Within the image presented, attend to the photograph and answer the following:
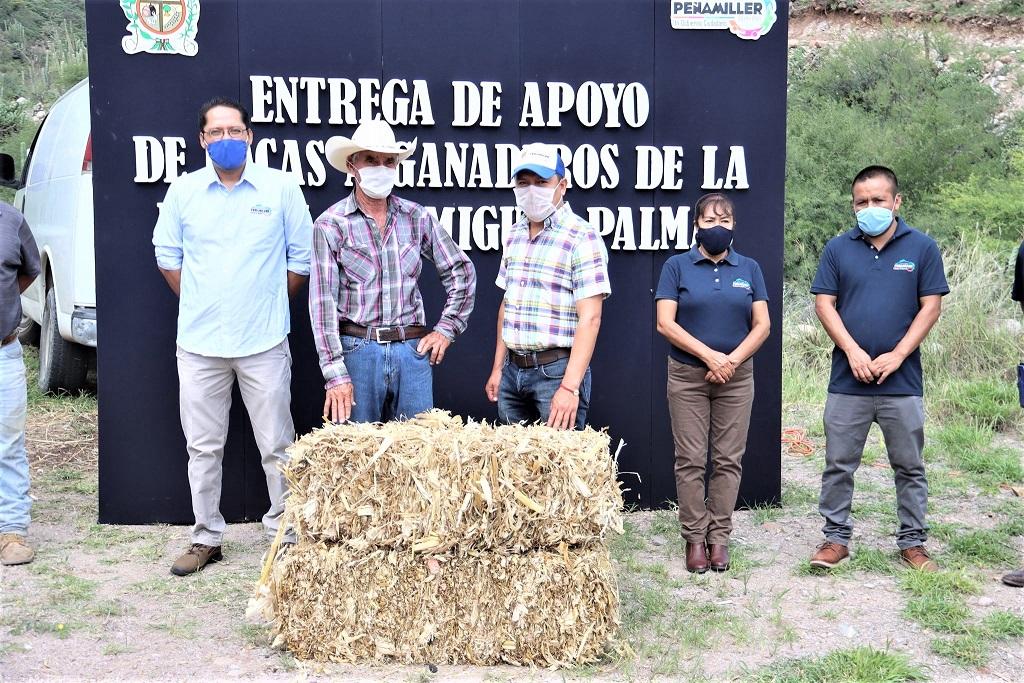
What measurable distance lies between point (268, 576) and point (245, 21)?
2.90m

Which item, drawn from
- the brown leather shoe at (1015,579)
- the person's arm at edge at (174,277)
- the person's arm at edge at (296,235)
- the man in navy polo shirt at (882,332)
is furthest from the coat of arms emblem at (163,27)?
the brown leather shoe at (1015,579)

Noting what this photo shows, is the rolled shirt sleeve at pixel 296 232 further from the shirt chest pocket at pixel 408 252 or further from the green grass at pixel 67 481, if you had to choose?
the green grass at pixel 67 481

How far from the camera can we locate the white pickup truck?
6676 millimetres

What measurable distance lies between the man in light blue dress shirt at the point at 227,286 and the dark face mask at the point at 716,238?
1.77 m

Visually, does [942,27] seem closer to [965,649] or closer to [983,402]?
[983,402]

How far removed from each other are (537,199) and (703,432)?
4.40 feet

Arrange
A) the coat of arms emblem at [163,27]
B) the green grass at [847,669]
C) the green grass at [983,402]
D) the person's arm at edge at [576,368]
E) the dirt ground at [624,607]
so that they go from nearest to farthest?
1. the green grass at [847,669]
2. the dirt ground at [624,607]
3. the person's arm at edge at [576,368]
4. the coat of arms emblem at [163,27]
5. the green grass at [983,402]

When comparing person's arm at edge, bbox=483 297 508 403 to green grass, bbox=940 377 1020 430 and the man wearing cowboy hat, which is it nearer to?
the man wearing cowboy hat

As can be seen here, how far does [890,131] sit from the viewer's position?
16.2 m

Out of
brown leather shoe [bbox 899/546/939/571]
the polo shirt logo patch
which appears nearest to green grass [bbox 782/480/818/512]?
brown leather shoe [bbox 899/546/939/571]

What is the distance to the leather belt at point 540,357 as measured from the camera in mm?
4281

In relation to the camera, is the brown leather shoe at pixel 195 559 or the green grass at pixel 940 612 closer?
the green grass at pixel 940 612

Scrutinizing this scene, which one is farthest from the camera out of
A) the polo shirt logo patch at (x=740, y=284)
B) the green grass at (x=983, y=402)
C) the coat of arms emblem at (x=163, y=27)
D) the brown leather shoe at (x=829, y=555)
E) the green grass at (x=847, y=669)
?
the green grass at (x=983, y=402)

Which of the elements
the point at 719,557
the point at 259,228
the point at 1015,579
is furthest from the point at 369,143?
the point at 1015,579
